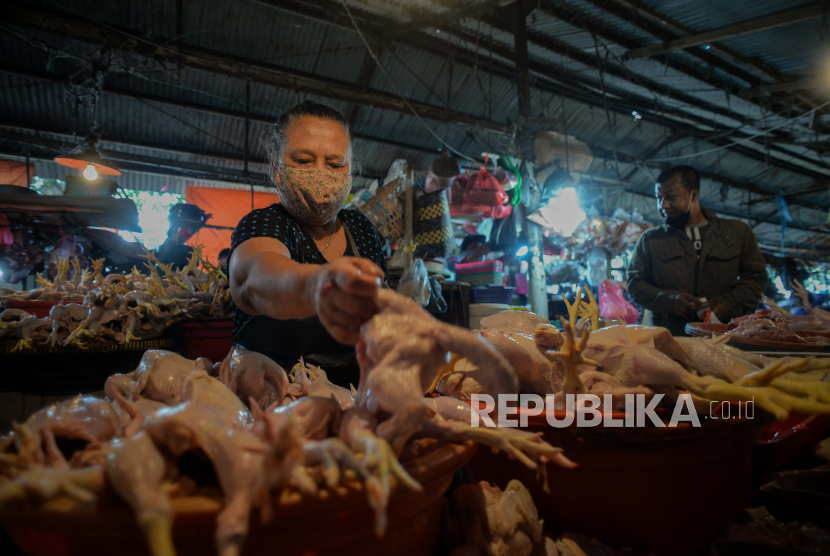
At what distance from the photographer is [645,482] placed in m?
1.17

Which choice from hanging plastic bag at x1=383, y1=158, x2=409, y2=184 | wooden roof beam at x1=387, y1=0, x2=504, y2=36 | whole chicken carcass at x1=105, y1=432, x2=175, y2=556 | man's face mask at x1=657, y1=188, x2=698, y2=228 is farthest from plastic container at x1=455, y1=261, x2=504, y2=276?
whole chicken carcass at x1=105, y1=432, x2=175, y2=556

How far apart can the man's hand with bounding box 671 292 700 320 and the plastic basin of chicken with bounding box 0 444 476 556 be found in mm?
3909

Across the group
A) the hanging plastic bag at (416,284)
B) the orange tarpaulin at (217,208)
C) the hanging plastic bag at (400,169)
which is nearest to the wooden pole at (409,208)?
the hanging plastic bag at (400,169)

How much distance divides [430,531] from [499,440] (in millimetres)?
297

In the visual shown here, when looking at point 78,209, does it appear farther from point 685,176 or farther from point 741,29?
point 741,29

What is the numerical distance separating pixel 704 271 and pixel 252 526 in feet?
15.9

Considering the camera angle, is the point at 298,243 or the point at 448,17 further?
the point at 448,17

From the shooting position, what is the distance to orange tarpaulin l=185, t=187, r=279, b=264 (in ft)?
26.7

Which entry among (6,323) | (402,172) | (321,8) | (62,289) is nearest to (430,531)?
(6,323)

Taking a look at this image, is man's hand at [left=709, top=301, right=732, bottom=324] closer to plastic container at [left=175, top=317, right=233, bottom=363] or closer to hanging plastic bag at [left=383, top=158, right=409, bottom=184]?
hanging plastic bag at [left=383, top=158, right=409, bottom=184]

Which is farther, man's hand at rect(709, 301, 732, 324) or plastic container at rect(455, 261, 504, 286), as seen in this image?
plastic container at rect(455, 261, 504, 286)

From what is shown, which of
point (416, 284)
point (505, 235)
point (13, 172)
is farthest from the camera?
point (13, 172)

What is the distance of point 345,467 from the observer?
70 centimetres

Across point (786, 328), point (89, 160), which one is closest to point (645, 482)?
point (786, 328)
